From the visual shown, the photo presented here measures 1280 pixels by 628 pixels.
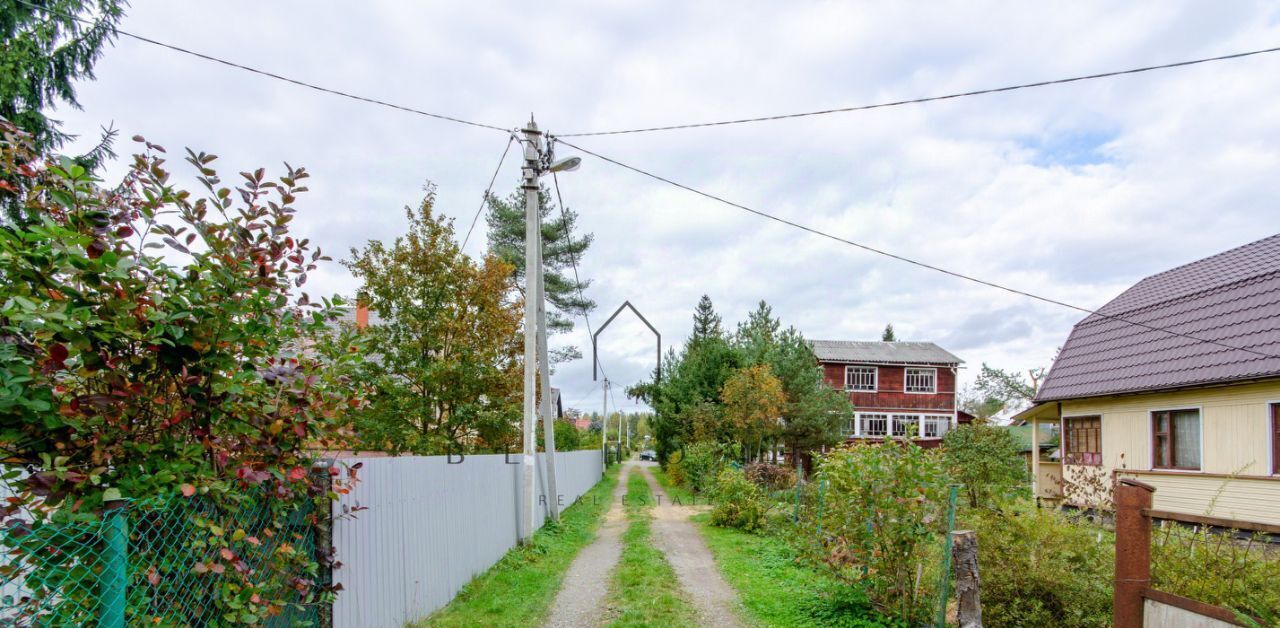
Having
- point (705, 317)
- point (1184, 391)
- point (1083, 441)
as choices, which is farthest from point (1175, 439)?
point (705, 317)

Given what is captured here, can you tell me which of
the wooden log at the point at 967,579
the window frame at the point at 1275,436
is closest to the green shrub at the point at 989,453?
the window frame at the point at 1275,436

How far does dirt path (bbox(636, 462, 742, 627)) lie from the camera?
24.1 ft

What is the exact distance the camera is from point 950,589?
6906 millimetres

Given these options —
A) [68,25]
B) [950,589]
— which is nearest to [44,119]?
[68,25]

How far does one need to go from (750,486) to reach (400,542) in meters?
9.53

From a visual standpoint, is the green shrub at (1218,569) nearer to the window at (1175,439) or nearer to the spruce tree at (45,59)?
the window at (1175,439)

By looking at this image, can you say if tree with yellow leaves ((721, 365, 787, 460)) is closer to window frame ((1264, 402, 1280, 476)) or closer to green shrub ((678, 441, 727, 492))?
green shrub ((678, 441, 727, 492))

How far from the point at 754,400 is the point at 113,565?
75.4ft

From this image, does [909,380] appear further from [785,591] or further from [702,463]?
[785,591]

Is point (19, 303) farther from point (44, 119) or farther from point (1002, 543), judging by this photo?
point (44, 119)

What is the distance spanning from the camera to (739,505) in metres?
14.2

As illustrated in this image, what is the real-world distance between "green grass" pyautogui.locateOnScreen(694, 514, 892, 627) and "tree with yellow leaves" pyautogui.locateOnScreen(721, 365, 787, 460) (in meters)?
12.9

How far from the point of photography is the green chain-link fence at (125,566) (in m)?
2.30

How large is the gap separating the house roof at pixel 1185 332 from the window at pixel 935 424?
846 inches
